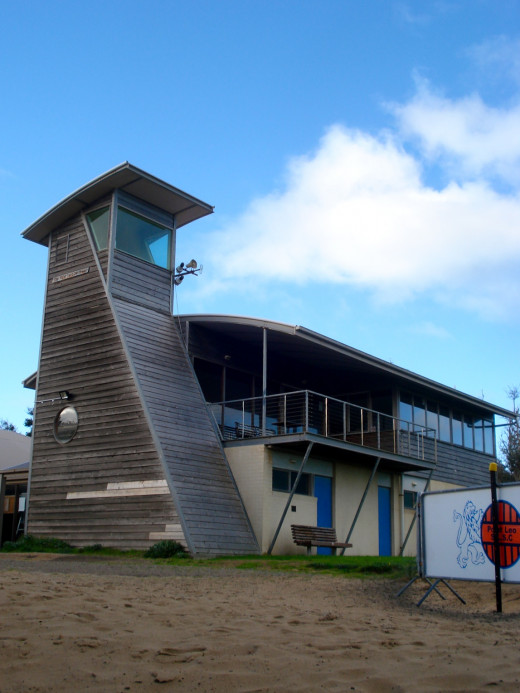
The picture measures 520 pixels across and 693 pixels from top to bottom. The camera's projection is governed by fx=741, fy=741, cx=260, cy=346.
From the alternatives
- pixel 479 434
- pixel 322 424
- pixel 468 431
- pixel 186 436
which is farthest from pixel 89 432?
pixel 479 434

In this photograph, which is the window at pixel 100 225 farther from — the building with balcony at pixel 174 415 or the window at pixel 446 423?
the window at pixel 446 423

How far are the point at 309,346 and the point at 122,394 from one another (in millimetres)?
5178

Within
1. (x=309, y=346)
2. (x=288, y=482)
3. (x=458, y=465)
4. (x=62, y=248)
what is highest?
(x=62, y=248)

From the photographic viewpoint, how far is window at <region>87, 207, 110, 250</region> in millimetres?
19125

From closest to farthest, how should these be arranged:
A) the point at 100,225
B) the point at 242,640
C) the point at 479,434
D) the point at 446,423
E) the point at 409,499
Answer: the point at 242,640
the point at 100,225
the point at 409,499
the point at 446,423
the point at 479,434

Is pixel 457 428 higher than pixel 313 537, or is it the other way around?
pixel 457 428

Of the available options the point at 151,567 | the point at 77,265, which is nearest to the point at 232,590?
the point at 151,567

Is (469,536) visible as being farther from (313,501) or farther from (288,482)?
(313,501)

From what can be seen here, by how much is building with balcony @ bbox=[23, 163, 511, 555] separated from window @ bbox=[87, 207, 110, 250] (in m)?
0.05

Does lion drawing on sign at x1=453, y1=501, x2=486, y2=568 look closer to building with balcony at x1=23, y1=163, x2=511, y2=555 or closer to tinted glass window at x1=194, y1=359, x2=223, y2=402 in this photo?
building with balcony at x1=23, y1=163, x2=511, y2=555

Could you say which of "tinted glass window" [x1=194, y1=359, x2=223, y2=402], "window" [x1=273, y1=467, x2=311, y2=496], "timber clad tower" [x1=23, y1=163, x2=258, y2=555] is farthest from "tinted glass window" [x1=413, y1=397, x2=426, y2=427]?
"timber clad tower" [x1=23, y1=163, x2=258, y2=555]

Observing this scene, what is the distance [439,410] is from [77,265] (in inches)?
513

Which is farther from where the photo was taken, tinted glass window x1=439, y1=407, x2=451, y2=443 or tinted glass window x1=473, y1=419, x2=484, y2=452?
tinted glass window x1=473, y1=419, x2=484, y2=452

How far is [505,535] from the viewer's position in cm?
761
